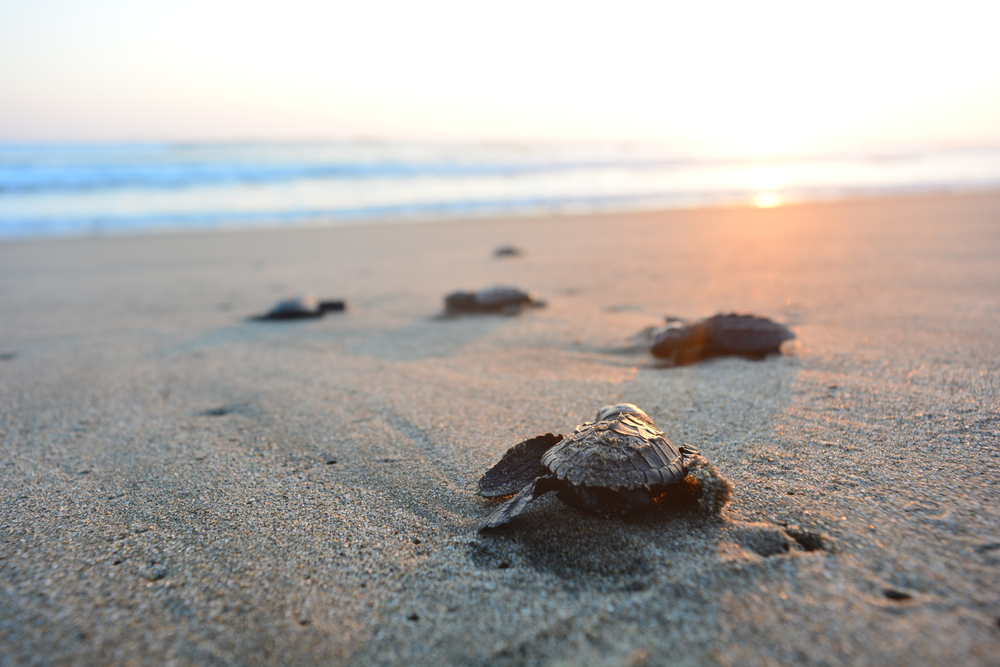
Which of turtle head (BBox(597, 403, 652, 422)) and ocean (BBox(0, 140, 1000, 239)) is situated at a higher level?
ocean (BBox(0, 140, 1000, 239))

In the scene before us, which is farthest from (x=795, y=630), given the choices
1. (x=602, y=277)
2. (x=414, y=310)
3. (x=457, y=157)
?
(x=457, y=157)

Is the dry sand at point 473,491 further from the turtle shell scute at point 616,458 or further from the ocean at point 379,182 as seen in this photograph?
the ocean at point 379,182

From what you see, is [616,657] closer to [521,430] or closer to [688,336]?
[521,430]

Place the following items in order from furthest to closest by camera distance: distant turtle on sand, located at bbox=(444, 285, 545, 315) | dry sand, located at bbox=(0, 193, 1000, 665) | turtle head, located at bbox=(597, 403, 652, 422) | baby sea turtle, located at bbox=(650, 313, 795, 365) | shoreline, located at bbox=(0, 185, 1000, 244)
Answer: shoreline, located at bbox=(0, 185, 1000, 244) < distant turtle on sand, located at bbox=(444, 285, 545, 315) < baby sea turtle, located at bbox=(650, 313, 795, 365) < turtle head, located at bbox=(597, 403, 652, 422) < dry sand, located at bbox=(0, 193, 1000, 665)

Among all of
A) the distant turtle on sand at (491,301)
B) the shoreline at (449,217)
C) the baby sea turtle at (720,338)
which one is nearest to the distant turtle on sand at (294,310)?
the distant turtle on sand at (491,301)

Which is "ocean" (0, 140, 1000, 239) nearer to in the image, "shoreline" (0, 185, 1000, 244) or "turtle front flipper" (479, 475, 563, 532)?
"shoreline" (0, 185, 1000, 244)

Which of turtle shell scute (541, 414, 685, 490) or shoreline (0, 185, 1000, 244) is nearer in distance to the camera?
turtle shell scute (541, 414, 685, 490)

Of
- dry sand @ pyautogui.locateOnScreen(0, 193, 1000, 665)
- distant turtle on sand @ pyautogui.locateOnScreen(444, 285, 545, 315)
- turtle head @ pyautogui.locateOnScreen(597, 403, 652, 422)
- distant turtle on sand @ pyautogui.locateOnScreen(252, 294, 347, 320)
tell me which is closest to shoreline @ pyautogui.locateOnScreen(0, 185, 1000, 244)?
dry sand @ pyautogui.locateOnScreen(0, 193, 1000, 665)
